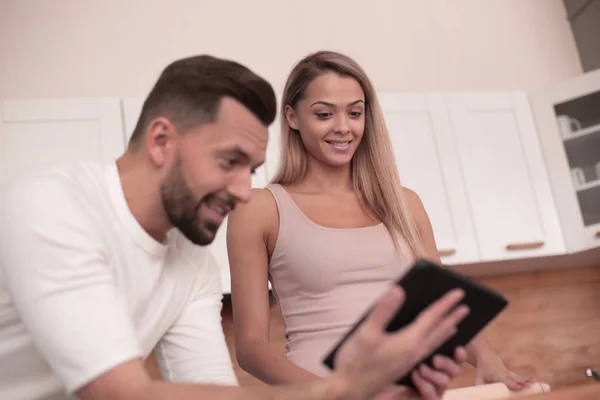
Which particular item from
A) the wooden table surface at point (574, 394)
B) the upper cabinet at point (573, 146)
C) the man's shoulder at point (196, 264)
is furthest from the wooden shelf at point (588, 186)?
the man's shoulder at point (196, 264)

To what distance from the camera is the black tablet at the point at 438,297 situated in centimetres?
71

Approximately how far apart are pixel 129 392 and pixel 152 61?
1881 mm

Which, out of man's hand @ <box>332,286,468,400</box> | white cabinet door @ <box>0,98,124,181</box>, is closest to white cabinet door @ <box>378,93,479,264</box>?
white cabinet door @ <box>0,98,124,181</box>

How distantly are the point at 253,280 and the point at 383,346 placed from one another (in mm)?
593

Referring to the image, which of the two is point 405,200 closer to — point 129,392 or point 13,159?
point 129,392

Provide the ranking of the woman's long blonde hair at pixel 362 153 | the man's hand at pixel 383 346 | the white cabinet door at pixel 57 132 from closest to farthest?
the man's hand at pixel 383 346 < the woman's long blonde hair at pixel 362 153 < the white cabinet door at pixel 57 132

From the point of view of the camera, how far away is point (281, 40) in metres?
2.64

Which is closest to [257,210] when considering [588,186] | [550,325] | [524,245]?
[524,245]

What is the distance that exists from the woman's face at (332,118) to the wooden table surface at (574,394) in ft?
2.03

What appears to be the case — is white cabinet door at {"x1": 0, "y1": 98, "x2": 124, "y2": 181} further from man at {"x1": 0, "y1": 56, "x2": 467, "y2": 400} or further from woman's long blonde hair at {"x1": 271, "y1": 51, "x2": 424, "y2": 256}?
man at {"x1": 0, "y1": 56, "x2": 467, "y2": 400}

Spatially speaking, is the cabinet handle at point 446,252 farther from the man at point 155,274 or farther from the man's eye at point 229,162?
the man's eye at point 229,162

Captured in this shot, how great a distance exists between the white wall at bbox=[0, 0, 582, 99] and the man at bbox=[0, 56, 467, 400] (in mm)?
1500

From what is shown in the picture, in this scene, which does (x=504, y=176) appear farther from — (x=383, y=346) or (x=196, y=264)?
(x=383, y=346)

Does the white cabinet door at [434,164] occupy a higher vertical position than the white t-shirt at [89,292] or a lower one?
higher
